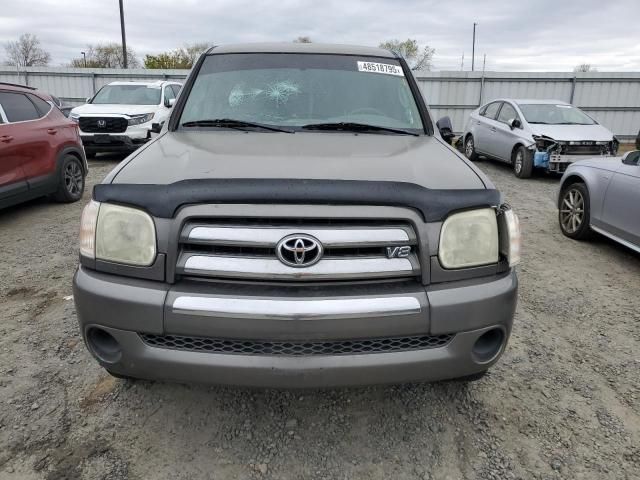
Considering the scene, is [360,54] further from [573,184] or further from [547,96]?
[547,96]

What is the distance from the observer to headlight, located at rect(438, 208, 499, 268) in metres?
2.01

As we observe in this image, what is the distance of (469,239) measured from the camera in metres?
2.05

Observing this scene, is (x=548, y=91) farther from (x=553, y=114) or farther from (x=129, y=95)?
(x=129, y=95)

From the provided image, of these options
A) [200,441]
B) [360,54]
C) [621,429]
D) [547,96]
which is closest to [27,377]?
[200,441]

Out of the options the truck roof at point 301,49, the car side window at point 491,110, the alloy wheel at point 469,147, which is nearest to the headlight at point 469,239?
the truck roof at point 301,49

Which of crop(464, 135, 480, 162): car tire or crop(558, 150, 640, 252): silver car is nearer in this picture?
crop(558, 150, 640, 252): silver car

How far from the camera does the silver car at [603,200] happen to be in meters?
4.67

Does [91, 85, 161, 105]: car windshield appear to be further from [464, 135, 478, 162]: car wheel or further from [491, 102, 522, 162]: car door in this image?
[491, 102, 522, 162]: car door

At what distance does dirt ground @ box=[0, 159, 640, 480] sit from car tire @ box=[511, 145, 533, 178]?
21.6 feet

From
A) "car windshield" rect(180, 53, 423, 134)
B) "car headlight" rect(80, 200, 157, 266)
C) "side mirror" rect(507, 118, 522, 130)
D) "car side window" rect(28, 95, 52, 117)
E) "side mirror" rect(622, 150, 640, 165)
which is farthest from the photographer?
"side mirror" rect(507, 118, 522, 130)

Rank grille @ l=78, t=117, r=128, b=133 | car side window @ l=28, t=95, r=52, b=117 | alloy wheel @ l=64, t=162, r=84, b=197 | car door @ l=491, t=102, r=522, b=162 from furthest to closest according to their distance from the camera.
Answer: grille @ l=78, t=117, r=128, b=133 → car door @ l=491, t=102, r=522, b=162 → alloy wheel @ l=64, t=162, r=84, b=197 → car side window @ l=28, t=95, r=52, b=117

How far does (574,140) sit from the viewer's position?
923 centimetres

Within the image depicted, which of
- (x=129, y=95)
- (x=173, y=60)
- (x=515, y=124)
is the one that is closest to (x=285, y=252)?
(x=515, y=124)

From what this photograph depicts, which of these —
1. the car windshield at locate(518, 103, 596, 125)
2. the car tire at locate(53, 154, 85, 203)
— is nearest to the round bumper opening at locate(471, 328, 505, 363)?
the car tire at locate(53, 154, 85, 203)
